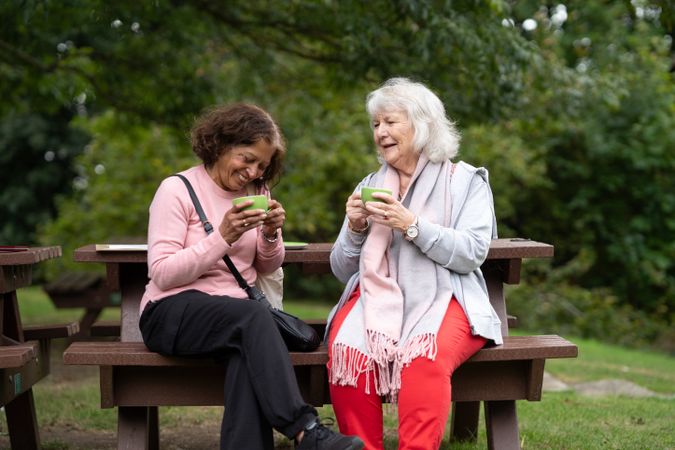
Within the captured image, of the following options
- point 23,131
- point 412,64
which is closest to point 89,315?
point 412,64

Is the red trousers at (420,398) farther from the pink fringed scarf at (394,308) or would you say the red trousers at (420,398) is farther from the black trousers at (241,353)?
the black trousers at (241,353)

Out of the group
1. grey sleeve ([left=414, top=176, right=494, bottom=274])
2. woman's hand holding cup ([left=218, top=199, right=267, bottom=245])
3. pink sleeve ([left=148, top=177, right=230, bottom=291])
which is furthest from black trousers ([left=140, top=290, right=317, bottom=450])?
grey sleeve ([left=414, top=176, right=494, bottom=274])

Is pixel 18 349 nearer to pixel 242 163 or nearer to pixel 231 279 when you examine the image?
pixel 231 279

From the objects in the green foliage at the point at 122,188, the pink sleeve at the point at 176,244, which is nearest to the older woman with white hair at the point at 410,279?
the pink sleeve at the point at 176,244

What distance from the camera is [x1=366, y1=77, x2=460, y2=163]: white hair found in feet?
13.1

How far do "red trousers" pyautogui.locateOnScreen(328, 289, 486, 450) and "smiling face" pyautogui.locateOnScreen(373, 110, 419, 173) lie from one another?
2.20ft

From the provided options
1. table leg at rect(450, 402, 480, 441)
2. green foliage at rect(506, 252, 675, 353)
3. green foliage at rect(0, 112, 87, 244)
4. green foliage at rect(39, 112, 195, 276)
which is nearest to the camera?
table leg at rect(450, 402, 480, 441)

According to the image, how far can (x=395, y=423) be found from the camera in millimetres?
5305

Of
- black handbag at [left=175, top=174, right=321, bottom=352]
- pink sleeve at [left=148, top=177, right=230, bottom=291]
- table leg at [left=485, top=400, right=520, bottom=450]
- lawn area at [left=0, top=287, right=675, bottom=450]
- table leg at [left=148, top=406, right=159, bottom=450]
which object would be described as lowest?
lawn area at [left=0, top=287, right=675, bottom=450]

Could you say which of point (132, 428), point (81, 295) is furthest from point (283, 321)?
point (81, 295)

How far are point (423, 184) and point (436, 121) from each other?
0.91 ft

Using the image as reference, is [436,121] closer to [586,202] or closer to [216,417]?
[216,417]

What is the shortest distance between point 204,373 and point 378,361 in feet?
2.35

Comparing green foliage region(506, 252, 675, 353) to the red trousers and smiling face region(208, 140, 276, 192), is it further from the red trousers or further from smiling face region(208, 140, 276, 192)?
smiling face region(208, 140, 276, 192)
